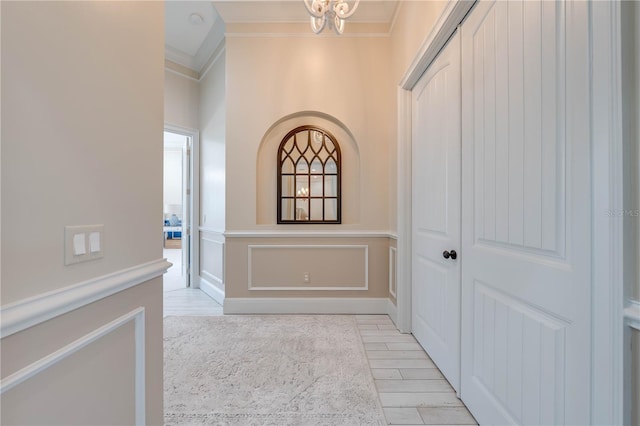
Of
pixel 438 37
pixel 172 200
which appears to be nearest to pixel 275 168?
pixel 438 37

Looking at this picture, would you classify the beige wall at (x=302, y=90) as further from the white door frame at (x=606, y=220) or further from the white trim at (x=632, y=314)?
the white trim at (x=632, y=314)

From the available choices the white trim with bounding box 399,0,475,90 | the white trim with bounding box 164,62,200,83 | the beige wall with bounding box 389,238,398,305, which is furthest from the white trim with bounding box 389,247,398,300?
the white trim with bounding box 164,62,200,83

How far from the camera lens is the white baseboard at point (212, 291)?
11.8 feet

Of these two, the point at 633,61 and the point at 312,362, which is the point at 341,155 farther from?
the point at 633,61

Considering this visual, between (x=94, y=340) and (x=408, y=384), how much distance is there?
1797 millimetres

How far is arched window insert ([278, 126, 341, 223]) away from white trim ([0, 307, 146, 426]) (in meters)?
2.17

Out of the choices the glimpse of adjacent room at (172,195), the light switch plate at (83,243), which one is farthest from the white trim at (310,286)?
the glimpse of adjacent room at (172,195)

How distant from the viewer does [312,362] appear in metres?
2.13

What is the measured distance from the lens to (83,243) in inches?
32.3

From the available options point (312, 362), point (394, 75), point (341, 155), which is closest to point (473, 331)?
point (312, 362)

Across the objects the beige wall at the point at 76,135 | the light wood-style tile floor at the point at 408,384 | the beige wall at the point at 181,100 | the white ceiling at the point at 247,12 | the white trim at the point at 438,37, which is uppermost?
the white ceiling at the point at 247,12

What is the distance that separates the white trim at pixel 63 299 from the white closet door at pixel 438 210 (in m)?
1.68

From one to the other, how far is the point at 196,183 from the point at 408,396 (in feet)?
11.9

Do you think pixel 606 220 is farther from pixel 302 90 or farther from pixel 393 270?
pixel 302 90
